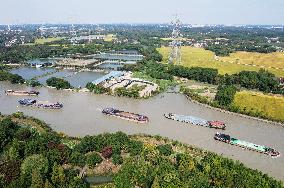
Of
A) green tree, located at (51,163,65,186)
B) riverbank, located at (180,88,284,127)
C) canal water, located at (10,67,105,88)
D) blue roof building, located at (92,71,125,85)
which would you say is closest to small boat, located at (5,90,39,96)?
canal water, located at (10,67,105,88)

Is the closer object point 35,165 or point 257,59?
point 35,165

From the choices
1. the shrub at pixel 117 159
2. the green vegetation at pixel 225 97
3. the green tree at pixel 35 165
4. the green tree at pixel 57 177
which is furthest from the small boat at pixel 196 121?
the green tree at pixel 57 177

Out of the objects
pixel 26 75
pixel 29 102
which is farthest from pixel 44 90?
pixel 26 75

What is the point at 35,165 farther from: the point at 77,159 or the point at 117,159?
the point at 117,159

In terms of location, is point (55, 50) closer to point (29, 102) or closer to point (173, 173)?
point (29, 102)

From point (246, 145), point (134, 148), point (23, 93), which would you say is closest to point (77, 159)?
point (134, 148)

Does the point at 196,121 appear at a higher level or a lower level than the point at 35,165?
lower

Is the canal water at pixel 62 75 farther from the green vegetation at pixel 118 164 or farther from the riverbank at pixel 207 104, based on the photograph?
the green vegetation at pixel 118 164
